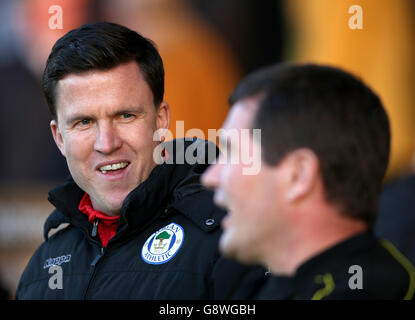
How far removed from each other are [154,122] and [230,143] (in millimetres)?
751

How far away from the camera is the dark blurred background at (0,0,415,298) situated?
5.04m

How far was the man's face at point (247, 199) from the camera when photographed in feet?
5.22

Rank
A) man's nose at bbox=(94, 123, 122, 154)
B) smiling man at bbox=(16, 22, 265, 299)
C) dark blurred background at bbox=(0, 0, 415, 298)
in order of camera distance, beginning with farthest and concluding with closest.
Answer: dark blurred background at bbox=(0, 0, 415, 298) → man's nose at bbox=(94, 123, 122, 154) → smiling man at bbox=(16, 22, 265, 299)

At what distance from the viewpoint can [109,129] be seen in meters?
2.27

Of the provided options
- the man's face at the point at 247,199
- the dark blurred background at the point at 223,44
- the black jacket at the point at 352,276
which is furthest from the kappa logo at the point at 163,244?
the dark blurred background at the point at 223,44

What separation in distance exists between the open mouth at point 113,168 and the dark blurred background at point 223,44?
9.04 ft

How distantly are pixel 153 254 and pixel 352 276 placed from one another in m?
0.79

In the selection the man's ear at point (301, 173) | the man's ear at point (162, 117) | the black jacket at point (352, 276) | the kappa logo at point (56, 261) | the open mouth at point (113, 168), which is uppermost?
the man's ear at point (162, 117)

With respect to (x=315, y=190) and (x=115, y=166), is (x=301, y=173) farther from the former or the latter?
(x=115, y=166)

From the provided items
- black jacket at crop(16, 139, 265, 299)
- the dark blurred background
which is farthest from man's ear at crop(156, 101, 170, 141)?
the dark blurred background

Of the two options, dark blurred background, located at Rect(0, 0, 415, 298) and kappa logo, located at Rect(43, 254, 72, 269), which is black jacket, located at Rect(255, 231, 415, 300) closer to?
kappa logo, located at Rect(43, 254, 72, 269)

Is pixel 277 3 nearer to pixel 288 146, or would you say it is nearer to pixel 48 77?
pixel 48 77

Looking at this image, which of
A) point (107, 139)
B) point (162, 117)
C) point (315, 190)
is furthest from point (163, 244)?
point (315, 190)

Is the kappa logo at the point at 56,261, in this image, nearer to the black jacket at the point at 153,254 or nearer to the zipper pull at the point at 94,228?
the black jacket at the point at 153,254
